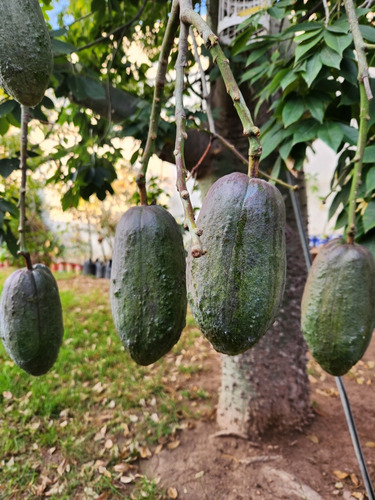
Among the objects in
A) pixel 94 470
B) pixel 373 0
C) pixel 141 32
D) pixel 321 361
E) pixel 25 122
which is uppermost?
pixel 141 32

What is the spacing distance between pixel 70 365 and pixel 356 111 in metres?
2.84

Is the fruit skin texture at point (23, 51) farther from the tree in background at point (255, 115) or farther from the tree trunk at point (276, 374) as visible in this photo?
the tree trunk at point (276, 374)

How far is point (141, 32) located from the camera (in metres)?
2.86

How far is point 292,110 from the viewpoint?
125 centimetres

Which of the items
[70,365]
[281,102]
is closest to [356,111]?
[281,102]

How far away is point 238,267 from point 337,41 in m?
0.87

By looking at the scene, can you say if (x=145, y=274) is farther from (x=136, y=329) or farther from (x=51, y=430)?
(x=51, y=430)

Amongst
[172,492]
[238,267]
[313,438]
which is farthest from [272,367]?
[238,267]

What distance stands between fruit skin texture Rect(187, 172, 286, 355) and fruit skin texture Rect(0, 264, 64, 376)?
466mm

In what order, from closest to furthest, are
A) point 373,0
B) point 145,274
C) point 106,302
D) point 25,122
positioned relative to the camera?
point 145,274
point 25,122
point 373,0
point 106,302

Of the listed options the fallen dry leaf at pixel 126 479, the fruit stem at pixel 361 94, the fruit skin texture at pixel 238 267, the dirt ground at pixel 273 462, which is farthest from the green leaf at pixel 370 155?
the fallen dry leaf at pixel 126 479

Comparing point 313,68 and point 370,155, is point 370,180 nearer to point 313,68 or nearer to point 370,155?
point 370,155

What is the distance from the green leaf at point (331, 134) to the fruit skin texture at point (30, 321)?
0.87 metres

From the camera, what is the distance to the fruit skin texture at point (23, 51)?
0.58 m
